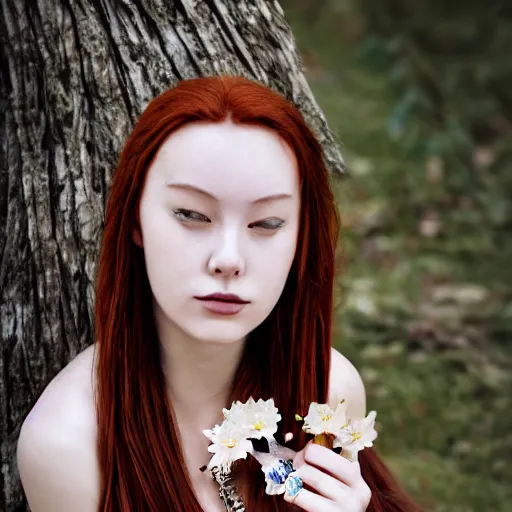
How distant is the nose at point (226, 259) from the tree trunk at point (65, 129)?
19.7 inches

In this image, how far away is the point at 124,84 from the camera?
2055mm

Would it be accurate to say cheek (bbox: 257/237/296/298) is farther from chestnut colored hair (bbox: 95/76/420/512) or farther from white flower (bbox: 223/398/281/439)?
white flower (bbox: 223/398/281/439)

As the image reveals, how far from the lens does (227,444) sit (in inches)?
70.1

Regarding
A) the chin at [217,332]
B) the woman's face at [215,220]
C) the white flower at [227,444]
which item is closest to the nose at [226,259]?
the woman's face at [215,220]

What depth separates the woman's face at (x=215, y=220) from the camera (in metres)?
1.68

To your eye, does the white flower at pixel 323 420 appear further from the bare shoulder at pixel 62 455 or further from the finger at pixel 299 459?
the bare shoulder at pixel 62 455

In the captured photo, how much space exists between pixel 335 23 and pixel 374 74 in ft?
2.25

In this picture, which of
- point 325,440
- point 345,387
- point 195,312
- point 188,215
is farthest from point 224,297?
point 345,387

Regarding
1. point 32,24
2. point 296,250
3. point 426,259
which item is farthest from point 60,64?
point 426,259

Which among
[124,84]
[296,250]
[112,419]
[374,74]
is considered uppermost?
[374,74]

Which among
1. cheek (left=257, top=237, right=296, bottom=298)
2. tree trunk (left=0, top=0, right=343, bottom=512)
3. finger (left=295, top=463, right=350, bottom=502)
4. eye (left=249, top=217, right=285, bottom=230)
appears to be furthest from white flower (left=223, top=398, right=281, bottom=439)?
tree trunk (left=0, top=0, right=343, bottom=512)

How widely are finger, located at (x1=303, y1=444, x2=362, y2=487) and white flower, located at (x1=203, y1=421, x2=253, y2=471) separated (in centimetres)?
13

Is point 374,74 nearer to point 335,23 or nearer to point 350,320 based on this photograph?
point 335,23

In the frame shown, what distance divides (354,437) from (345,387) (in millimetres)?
244
